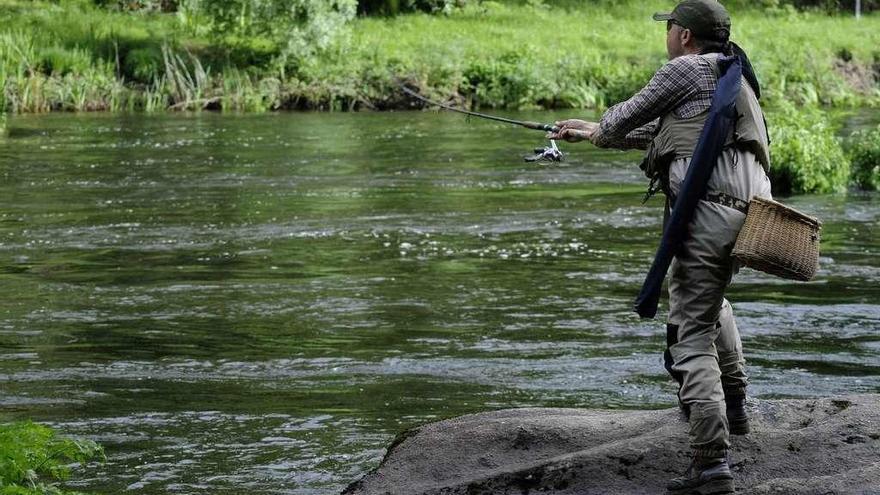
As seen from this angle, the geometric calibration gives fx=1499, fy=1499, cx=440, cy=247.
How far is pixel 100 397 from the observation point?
946 cm

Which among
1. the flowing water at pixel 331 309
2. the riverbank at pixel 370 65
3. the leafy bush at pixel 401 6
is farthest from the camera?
the leafy bush at pixel 401 6

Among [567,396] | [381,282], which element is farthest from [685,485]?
[381,282]

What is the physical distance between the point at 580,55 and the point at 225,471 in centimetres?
3599

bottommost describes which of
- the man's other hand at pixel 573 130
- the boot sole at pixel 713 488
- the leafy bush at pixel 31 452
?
the leafy bush at pixel 31 452

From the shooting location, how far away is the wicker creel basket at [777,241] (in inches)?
230

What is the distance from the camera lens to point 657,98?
6.00 metres

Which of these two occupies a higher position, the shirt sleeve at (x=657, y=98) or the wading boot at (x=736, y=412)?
the shirt sleeve at (x=657, y=98)

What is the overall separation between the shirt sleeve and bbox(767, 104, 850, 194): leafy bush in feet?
46.1

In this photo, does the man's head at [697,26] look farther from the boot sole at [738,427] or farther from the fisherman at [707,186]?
the boot sole at [738,427]

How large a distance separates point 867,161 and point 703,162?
16.0 m

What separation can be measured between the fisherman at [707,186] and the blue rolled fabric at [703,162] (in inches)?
2.2

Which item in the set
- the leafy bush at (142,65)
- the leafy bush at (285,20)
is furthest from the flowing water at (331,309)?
the leafy bush at (285,20)

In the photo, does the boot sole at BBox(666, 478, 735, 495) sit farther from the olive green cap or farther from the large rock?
the olive green cap

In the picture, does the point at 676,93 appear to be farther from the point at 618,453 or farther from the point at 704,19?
the point at 618,453
